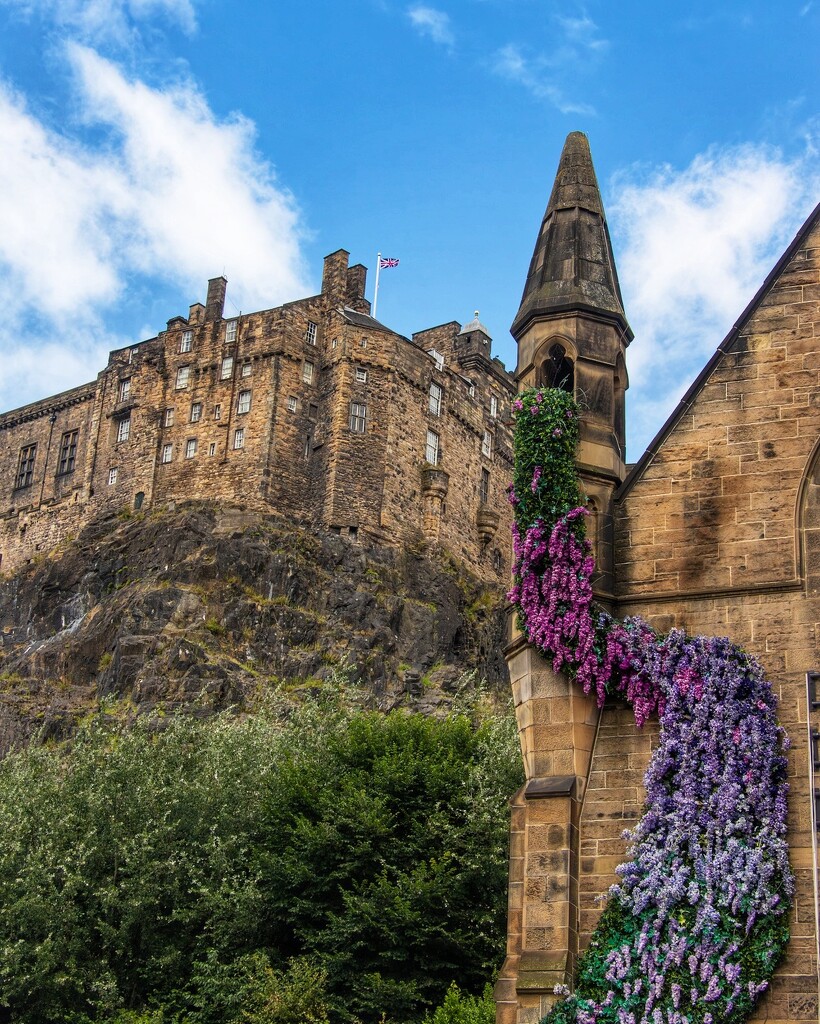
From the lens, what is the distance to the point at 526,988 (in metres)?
14.5

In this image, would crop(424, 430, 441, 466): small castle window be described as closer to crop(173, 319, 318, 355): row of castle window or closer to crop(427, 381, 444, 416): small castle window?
crop(427, 381, 444, 416): small castle window

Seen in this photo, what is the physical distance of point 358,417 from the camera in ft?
241

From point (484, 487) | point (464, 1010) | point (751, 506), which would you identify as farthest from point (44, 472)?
point (751, 506)

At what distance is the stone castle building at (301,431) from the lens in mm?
72250

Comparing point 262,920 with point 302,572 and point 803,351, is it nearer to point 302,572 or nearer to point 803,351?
point 803,351

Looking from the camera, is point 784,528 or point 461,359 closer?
point 784,528

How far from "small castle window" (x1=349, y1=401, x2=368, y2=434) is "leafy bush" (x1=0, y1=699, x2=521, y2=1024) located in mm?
36759

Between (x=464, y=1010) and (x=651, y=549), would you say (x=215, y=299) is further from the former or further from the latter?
(x=651, y=549)

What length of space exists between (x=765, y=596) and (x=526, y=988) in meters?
4.23

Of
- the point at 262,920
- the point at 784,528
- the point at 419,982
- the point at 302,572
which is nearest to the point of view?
the point at 784,528

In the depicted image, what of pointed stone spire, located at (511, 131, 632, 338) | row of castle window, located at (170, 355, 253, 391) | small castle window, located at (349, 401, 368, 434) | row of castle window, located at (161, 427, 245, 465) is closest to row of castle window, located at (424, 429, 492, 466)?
small castle window, located at (349, 401, 368, 434)

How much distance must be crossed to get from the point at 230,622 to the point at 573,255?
161ft

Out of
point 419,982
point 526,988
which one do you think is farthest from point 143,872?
point 526,988

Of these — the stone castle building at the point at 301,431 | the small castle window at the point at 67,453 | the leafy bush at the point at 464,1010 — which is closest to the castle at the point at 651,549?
the leafy bush at the point at 464,1010
